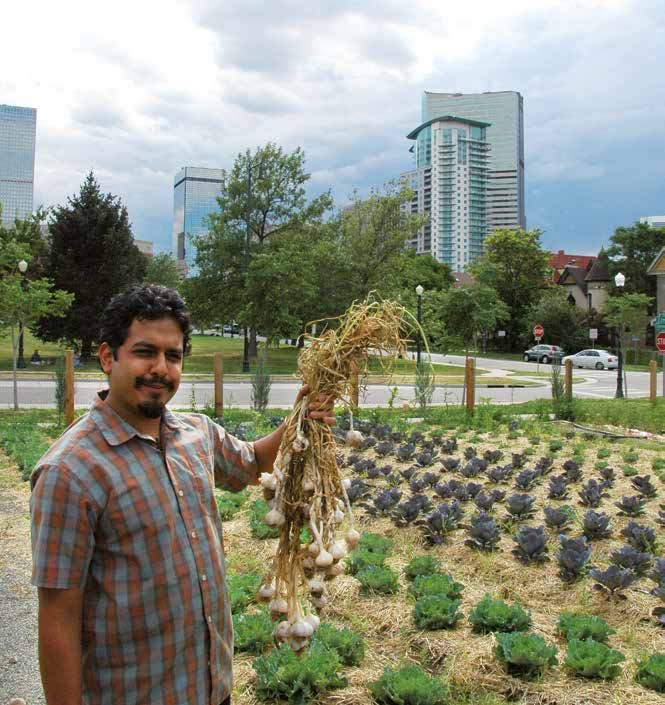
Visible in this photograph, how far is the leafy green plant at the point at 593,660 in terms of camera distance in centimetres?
314

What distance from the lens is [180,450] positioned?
195 cm

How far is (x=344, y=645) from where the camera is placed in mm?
3359

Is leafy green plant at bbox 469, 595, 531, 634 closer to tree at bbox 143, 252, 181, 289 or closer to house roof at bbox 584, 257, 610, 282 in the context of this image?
tree at bbox 143, 252, 181, 289

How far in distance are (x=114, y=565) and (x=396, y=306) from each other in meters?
1.11

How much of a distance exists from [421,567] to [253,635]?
1.37 metres

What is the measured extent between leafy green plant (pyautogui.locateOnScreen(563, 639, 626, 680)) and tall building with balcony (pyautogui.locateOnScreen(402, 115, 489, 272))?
151 metres

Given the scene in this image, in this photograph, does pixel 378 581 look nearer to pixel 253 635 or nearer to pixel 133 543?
pixel 253 635

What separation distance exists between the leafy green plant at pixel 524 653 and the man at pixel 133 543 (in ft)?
5.74

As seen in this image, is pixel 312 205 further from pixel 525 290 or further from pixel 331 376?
pixel 331 376

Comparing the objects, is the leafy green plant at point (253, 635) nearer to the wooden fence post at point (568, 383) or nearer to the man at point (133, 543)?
the man at point (133, 543)

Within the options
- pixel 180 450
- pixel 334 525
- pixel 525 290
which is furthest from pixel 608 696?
pixel 525 290

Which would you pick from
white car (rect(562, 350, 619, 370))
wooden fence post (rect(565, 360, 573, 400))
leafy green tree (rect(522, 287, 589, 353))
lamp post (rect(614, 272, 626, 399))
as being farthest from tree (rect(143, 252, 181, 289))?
wooden fence post (rect(565, 360, 573, 400))

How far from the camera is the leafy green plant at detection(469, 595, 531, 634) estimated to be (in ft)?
11.8

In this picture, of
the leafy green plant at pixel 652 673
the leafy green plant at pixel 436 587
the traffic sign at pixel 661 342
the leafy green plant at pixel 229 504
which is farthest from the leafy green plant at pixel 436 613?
the traffic sign at pixel 661 342
